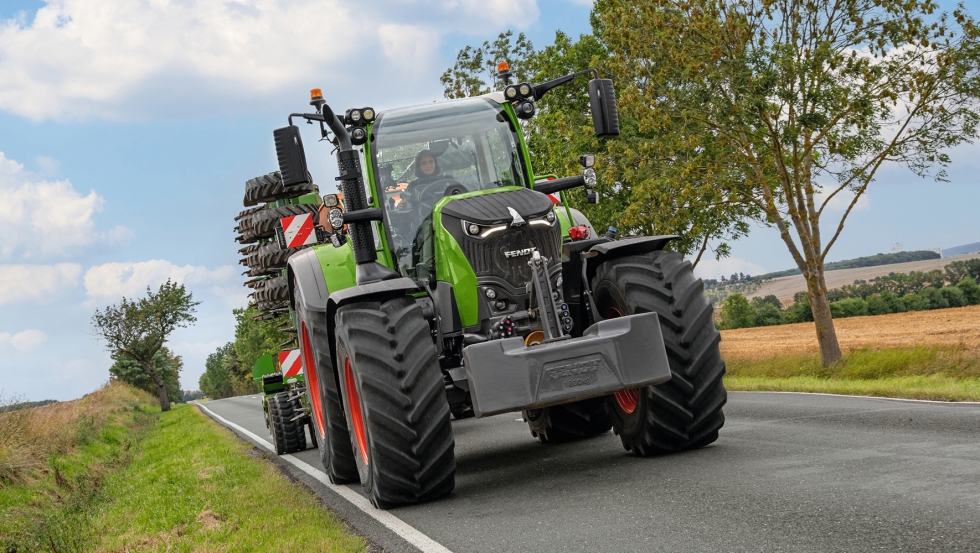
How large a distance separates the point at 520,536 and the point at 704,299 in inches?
108

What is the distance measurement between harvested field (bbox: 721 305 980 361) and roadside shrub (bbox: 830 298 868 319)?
364 cm

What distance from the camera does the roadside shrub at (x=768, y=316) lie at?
52688mm

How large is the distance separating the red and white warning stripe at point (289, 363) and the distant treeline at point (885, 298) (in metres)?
38.0

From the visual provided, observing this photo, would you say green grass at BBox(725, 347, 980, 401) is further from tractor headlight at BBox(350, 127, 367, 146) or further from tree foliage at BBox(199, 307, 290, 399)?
tree foliage at BBox(199, 307, 290, 399)

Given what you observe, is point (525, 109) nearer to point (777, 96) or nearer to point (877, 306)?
point (777, 96)

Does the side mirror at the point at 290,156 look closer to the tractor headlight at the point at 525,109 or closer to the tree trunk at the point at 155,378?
the tractor headlight at the point at 525,109

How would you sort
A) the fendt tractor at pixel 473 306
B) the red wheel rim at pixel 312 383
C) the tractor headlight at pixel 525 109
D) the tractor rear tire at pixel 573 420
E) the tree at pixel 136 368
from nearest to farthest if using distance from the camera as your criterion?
the fendt tractor at pixel 473 306 → the tractor headlight at pixel 525 109 → the tractor rear tire at pixel 573 420 → the red wheel rim at pixel 312 383 → the tree at pixel 136 368

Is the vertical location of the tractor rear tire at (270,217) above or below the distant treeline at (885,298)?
above

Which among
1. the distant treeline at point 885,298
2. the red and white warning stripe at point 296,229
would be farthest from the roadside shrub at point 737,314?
the red and white warning stripe at point 296,229

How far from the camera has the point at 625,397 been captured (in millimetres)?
8211

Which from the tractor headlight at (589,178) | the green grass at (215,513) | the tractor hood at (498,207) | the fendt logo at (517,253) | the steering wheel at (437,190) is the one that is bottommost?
the green grass at (215,513)

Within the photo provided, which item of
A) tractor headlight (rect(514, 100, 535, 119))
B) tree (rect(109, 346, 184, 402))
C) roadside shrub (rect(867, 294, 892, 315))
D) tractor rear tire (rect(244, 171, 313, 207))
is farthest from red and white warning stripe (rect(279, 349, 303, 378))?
tree (rect(109, 346, 184, 402))

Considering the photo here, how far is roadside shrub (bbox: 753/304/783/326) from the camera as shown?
52.7 meters

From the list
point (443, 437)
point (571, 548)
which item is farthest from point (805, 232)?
point (571, 548)
